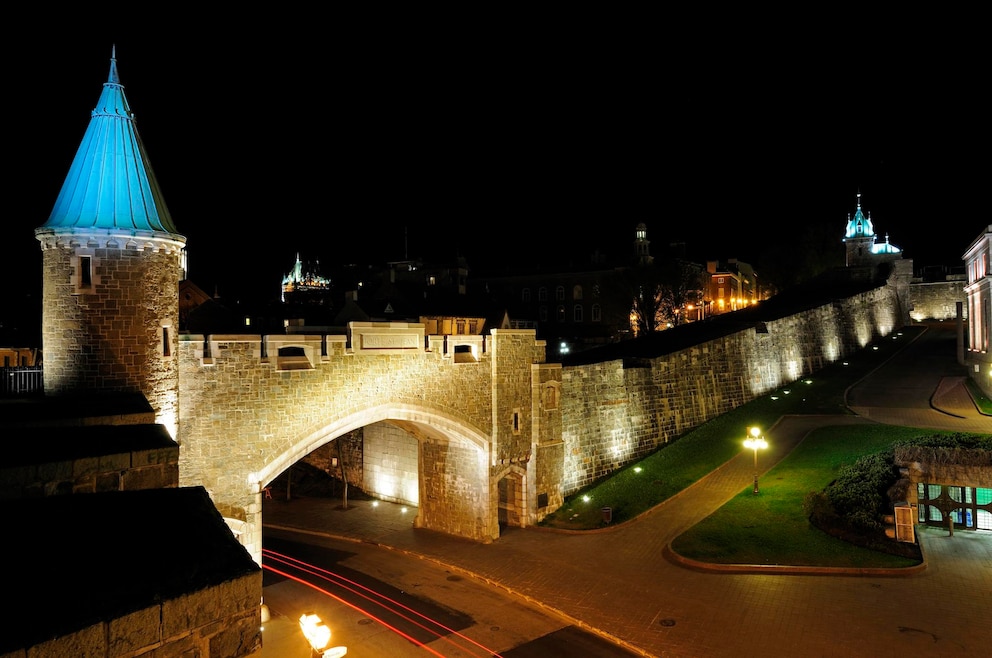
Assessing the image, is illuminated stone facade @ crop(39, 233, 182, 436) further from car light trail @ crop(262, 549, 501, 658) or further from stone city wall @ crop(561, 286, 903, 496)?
stone city wall @ crop(561, 286, 903, 496)

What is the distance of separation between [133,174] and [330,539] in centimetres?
1436

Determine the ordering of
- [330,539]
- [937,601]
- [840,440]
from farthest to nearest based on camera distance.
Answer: [840,440] → [330,539] → [937,601]

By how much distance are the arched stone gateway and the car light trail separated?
2.93m

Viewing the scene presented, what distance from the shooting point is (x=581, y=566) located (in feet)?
58.2

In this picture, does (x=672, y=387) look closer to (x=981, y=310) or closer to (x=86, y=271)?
(x=981, y=310)

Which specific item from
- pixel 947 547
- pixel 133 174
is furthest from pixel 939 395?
pixel 133 174

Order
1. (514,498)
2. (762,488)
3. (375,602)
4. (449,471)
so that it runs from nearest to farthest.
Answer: (375,602), (762,488), (449,471), (514,498)

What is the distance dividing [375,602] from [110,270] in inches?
403

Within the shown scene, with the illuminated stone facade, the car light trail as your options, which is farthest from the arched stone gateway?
the car light trail

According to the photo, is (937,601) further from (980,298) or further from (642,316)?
(642,316)

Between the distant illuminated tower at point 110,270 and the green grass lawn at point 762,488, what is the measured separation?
581 inches

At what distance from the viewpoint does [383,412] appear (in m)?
17.8

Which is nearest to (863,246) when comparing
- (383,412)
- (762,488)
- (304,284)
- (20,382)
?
(762,488)

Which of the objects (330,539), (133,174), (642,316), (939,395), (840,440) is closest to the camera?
(133,174)
